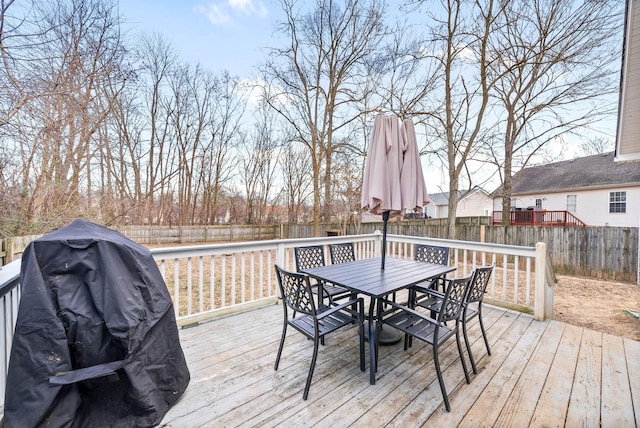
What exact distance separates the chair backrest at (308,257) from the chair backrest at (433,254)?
1400 mm

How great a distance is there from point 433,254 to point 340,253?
50.4 inches

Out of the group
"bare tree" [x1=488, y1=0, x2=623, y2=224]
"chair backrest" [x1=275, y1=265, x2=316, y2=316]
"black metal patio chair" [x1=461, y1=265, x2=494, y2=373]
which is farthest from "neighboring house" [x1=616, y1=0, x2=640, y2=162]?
"chair backrest" [x1=275, y1=265, x2=316, y2=316]

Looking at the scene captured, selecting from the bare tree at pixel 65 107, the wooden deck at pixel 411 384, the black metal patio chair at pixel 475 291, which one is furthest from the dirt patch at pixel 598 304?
the bare tree at pixel 65 107

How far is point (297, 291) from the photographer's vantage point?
7.27ft

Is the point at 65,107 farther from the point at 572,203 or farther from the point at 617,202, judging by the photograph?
the point at 572,203

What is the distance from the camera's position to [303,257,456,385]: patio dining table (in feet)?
7.41

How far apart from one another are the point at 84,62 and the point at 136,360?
500 cm

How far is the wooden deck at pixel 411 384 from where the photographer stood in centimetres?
184

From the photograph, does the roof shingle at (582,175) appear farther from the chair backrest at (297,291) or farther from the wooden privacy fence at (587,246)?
the chair backrest at (297,291)

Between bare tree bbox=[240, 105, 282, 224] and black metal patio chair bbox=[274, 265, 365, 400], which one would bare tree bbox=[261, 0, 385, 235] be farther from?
black metal patio chair bbox=[274, 265, 365, 400]

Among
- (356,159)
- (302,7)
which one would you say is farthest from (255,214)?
(302,7)

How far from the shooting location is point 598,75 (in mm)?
7402

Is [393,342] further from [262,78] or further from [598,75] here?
[262,78]

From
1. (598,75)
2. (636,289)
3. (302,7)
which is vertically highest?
(302,7)
